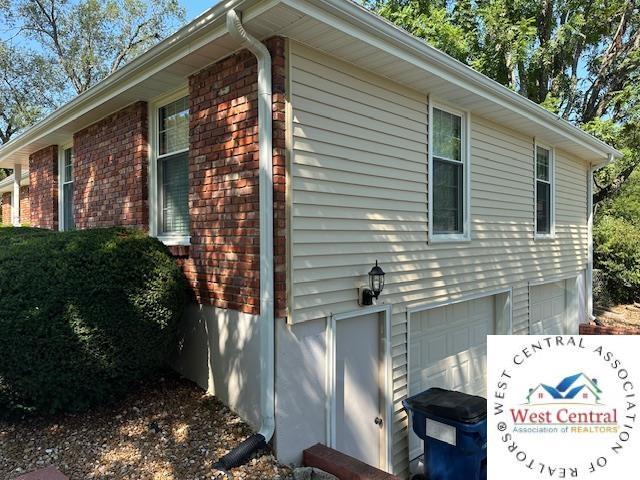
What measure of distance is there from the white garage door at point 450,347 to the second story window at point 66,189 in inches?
243

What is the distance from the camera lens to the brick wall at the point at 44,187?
8.19 metres

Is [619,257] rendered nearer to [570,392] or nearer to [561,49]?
[561,49]

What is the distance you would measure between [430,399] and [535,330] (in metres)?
4.42

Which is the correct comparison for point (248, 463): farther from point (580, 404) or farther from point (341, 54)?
point (341, 54)

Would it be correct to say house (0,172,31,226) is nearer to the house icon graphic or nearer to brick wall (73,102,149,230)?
brick wall (73,102,149,230)

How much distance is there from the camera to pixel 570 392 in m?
2.74

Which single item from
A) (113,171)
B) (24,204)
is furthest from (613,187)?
(24,204)

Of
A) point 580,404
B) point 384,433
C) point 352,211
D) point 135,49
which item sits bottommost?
point 384,433

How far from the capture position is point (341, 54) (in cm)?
412

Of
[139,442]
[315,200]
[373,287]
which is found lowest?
[139,442]

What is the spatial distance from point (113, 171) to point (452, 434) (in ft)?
17.0

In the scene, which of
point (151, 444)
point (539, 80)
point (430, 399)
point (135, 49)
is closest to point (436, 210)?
point (430, 399)

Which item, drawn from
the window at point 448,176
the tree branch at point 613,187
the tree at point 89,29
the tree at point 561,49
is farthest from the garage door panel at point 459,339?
the tree at point 89,29

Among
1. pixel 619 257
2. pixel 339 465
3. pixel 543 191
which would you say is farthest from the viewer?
pixel 619 257
